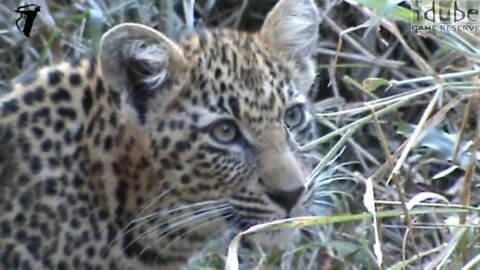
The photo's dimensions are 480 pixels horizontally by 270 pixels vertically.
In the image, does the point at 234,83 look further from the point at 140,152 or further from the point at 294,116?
the point at 140,152

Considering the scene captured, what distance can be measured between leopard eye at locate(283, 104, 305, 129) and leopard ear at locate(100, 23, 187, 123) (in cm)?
32

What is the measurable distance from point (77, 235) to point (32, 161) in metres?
0.24

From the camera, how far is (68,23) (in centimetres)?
516

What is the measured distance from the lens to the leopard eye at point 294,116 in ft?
12.2

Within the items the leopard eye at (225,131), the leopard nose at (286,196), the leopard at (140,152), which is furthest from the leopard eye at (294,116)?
the leopard nose at (286,196)

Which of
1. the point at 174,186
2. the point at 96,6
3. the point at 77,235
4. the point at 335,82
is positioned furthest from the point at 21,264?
the point at 335,82

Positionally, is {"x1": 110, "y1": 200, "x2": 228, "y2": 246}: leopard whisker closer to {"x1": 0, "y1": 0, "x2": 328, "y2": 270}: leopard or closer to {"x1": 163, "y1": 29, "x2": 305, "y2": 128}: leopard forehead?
{"x1": 0, "y1": 0, "x2": 328, "y2": 270}: leopard

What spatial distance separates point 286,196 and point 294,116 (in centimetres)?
31

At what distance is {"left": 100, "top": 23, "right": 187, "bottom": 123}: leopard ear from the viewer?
11.7ft

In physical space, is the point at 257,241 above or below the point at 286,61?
below

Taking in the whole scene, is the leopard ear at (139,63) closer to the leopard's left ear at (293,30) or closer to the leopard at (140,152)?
the leopard at (140,152)

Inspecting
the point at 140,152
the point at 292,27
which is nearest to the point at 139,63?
the point at 140,152

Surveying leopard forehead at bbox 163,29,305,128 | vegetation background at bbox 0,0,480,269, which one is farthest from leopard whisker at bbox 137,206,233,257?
vegetation background at bbox 0,0,480,269

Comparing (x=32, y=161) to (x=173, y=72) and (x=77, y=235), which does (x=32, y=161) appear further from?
(x=173, y=72)
